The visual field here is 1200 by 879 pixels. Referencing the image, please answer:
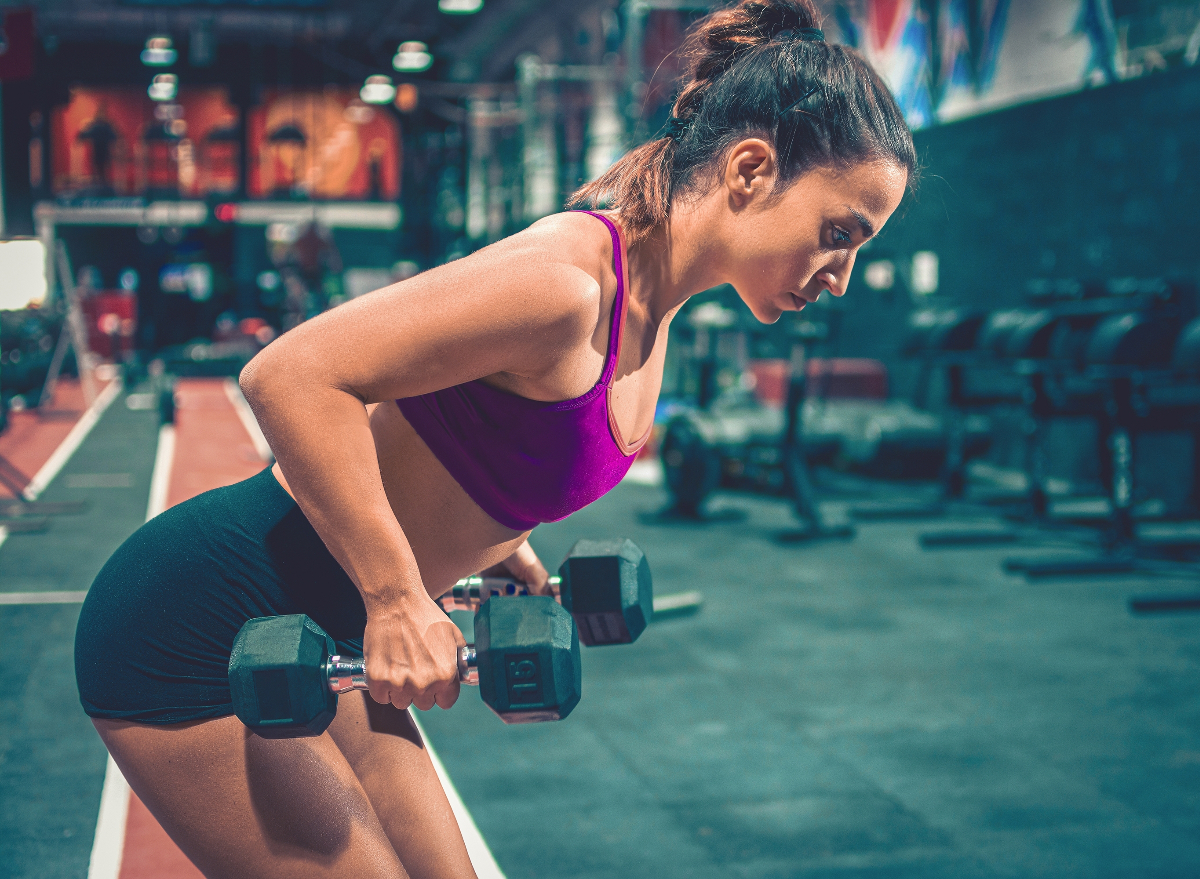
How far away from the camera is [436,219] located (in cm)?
1423

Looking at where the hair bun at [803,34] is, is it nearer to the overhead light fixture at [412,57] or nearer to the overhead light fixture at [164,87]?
the overhead light fixture at [412,57]

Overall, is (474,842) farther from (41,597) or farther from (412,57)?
(412,57)

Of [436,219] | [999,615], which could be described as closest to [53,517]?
[999,615]

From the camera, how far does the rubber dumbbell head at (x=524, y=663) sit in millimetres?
822

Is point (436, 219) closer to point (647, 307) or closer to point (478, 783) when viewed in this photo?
point (478, 783)

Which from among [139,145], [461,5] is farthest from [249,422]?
[139,145]

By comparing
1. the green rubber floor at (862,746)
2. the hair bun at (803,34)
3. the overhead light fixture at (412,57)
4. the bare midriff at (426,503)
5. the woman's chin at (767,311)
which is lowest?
the green rubber floor at (862,746)

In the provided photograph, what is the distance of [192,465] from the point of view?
711 cm

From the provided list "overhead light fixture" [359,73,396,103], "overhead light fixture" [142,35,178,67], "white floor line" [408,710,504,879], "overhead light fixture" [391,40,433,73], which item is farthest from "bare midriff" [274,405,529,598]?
"overhead light fixture" [142,35,178,67]

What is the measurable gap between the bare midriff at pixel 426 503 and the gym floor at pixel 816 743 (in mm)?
1186

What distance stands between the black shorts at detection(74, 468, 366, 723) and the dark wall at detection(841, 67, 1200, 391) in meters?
4.35

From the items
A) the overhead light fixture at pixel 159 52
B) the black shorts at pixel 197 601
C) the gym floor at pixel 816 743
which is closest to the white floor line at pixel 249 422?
the gym floor at pixel 816 743

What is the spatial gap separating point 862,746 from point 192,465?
5586mm

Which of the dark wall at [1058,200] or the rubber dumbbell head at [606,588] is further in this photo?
the dark wall at [1058,200]
